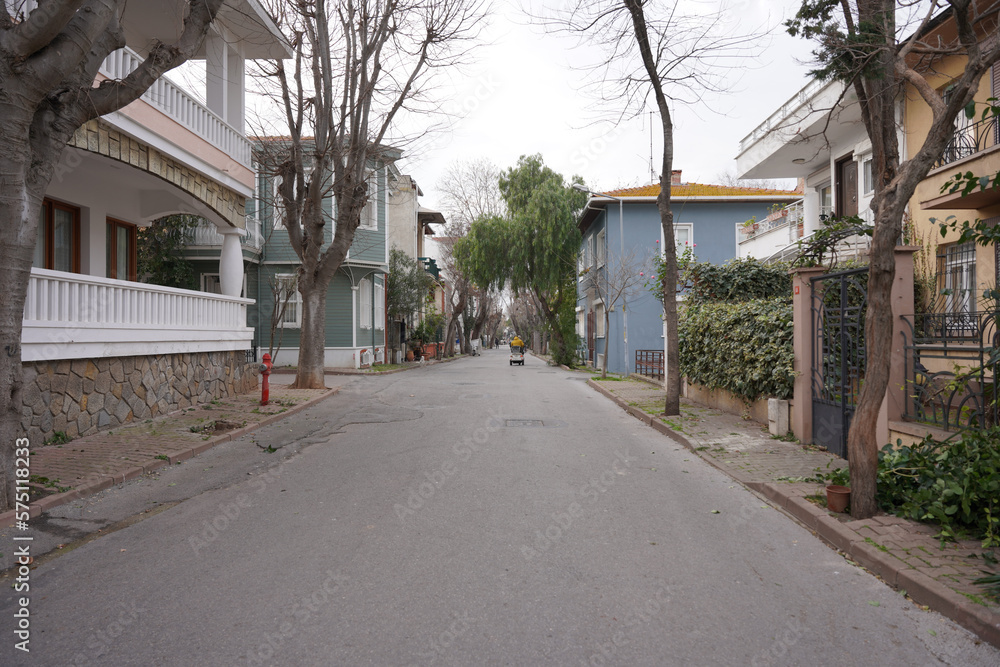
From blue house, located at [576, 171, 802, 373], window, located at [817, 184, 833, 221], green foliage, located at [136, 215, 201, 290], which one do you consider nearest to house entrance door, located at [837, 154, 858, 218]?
window, located at [817, 184, 833, 221]

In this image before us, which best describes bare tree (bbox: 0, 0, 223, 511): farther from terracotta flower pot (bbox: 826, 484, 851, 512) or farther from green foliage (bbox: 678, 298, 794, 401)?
green foliage (bbox: 678, 298, 794, 401)

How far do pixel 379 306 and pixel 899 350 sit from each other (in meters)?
24.7

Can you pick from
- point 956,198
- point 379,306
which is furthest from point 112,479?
point 379,306

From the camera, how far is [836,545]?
5.08 meters

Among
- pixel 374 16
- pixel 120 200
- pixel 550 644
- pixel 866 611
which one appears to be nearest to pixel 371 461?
pixel 550 644

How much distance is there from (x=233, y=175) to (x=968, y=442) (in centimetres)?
1369

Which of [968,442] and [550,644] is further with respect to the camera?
[968,442]

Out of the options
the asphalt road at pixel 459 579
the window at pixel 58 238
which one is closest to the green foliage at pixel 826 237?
the asphalt road at pixel 459 579

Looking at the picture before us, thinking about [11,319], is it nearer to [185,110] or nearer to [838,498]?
[838,498]

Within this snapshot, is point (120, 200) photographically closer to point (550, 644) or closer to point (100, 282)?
point (100, 282)

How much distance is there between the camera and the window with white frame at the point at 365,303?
26938 millimetres

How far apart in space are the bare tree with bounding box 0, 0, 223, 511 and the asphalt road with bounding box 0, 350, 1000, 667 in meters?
1.45

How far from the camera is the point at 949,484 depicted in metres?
5.04

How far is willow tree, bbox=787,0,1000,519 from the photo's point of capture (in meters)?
5.10
